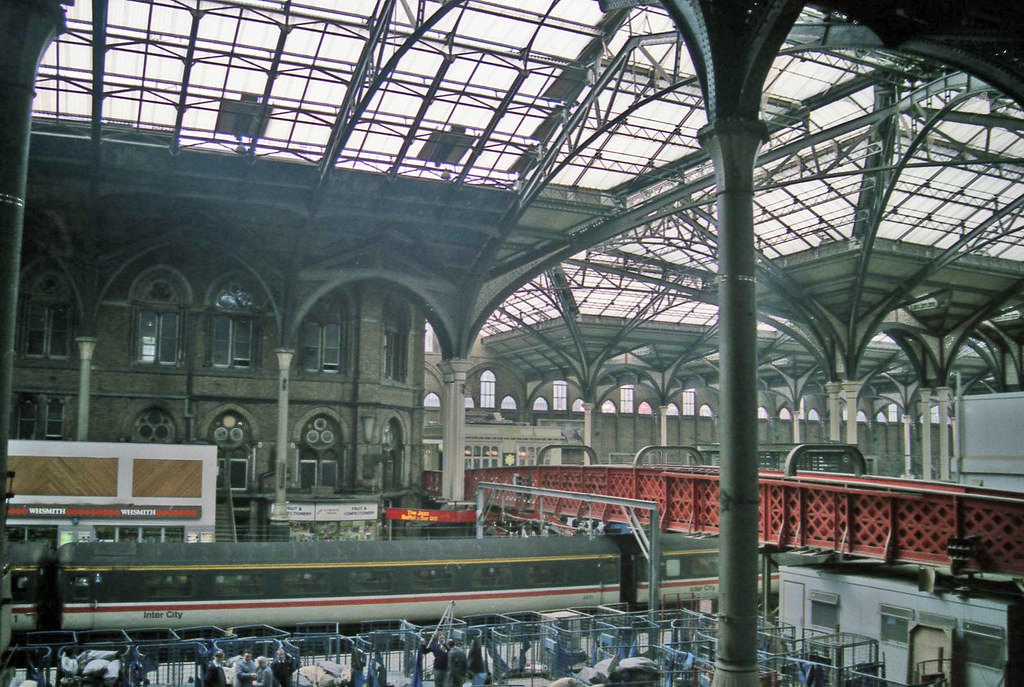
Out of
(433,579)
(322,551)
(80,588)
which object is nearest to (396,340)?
(433,579)

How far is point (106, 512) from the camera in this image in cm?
2738


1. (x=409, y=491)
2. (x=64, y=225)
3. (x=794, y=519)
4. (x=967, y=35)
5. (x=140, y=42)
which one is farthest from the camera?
(x=409, y=491)

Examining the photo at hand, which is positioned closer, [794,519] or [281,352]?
[794,519]

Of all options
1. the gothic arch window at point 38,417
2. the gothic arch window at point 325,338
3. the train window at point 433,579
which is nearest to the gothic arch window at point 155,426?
the gothic arch window at point 38,417

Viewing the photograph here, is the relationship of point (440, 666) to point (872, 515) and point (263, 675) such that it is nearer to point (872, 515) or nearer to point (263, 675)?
point (263, 675)

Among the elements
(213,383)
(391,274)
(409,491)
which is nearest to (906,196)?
(391,274)

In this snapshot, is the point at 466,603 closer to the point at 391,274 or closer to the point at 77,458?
the point at 77,458

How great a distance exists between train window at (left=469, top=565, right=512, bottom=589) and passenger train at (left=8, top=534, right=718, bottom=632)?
32 mm

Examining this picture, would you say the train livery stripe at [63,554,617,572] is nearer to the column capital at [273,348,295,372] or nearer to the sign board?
the sign board

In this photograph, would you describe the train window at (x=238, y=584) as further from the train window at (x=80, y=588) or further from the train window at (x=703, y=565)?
the train window at (x=703, y=565)

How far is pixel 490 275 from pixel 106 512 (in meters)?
20.3

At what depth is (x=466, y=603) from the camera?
27.0 m

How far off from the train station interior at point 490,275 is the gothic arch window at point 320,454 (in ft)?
0.48

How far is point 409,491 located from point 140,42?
78.6ft
